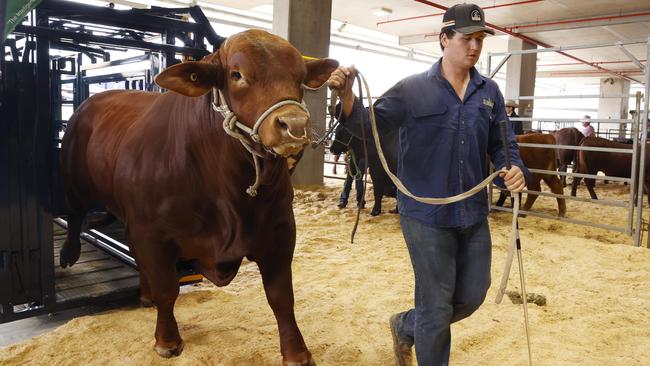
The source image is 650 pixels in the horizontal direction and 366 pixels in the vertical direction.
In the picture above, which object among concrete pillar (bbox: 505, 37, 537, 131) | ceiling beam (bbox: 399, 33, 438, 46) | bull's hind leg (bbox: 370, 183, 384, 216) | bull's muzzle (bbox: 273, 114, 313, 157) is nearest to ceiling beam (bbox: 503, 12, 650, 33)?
concrete pillar (bbox: 505, 37, 537, 131)

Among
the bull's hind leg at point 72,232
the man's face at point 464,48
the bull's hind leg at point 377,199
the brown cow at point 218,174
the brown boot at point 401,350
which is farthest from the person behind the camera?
the bull's hind leg at point 377,199

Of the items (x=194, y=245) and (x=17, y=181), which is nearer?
(x=194, y=245)

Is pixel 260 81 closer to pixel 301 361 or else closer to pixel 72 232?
pixel 301 361

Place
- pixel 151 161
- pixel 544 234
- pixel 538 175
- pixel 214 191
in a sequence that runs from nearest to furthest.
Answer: pixel 214 191
pixel 151 161
pixel 544 234
pixel 538 175

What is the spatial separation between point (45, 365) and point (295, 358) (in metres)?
1.22

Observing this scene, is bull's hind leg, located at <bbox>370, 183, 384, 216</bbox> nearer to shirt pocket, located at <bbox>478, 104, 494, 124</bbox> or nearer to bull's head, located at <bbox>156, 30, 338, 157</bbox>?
shirt pocket, located at <bbox>478, 104, 494, 124</bbox>

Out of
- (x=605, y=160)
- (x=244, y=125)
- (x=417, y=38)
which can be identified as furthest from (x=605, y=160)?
(x=417, y=38)

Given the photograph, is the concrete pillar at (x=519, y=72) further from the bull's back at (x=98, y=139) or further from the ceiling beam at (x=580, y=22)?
the bull's back at (x=98, y=139)

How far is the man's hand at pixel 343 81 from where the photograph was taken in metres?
2.04

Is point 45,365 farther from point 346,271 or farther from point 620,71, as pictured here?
point 620,71

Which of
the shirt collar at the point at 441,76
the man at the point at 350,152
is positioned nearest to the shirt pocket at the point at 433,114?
the shirt collar at the point at 441,76

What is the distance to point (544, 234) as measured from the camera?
5.98 m

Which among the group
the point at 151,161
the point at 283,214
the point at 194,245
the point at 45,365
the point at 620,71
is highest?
the point at 620,71

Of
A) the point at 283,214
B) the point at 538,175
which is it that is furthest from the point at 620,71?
the point at 283,214
